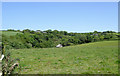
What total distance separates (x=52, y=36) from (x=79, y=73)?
3718 centimetres

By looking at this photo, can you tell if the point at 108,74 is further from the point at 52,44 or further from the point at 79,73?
the point at 52,44

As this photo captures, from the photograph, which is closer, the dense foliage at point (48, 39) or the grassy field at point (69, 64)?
the grassy field at point (69, 64)

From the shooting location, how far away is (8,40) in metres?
39.0

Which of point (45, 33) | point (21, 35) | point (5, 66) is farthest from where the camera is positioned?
point (45, 33)

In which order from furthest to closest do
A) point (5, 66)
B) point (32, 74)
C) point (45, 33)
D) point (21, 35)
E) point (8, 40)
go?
1. point (45, 33)
2. point (21, 35)
3. point (8, 40)
4. point (32, 74)
5. point (5, 66)

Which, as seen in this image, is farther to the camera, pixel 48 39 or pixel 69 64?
pixel 48 39

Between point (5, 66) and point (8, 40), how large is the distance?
34.9 m

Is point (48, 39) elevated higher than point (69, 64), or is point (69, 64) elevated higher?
point (48, 39)

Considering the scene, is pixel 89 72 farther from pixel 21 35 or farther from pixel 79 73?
pixel 21 35

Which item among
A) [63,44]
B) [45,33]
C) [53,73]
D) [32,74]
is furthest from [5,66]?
[45,33]

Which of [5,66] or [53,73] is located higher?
[5,66]

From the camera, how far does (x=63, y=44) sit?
3972 centimetres

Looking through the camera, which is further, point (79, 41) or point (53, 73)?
point (79, 41)

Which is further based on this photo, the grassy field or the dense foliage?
the dense foliage
